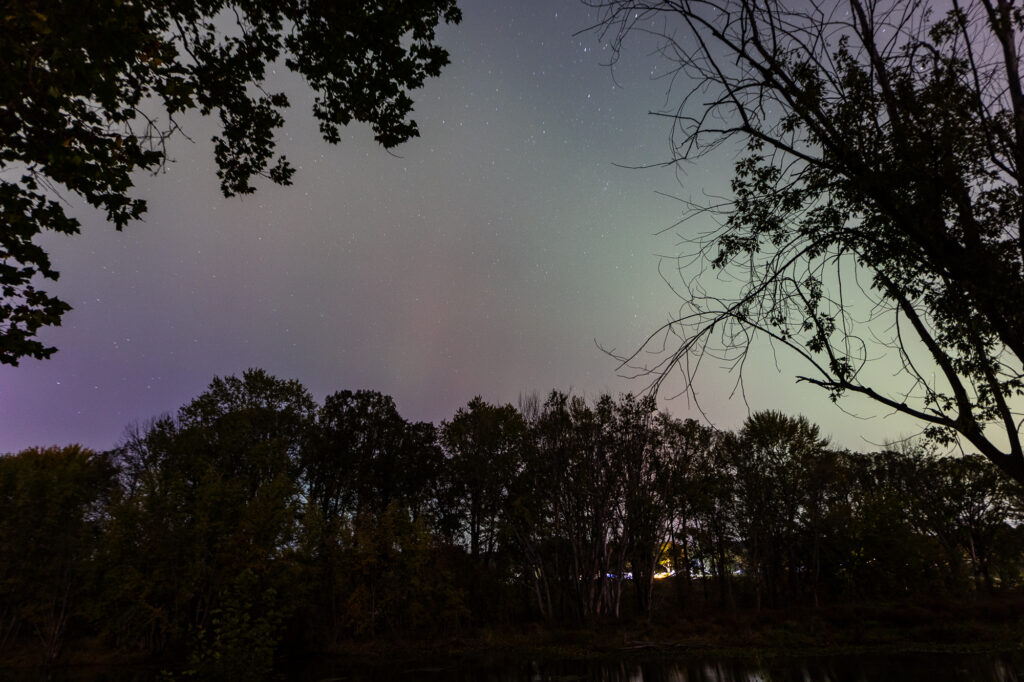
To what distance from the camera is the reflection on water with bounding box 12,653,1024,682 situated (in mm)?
18938

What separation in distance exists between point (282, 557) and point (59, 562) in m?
17.6

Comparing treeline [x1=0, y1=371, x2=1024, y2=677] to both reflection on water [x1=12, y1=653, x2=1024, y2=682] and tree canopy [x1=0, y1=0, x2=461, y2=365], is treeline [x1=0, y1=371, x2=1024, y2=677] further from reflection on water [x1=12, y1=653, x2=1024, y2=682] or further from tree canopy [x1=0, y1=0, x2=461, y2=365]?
tree canopy [x1=0, y1=0, x2=461, y2=365]

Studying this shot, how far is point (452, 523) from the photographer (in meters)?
46.8

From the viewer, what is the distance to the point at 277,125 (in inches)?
359

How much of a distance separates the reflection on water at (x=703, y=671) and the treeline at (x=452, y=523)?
447cm

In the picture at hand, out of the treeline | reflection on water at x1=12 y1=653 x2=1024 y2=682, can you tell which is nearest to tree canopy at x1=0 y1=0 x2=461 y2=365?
reflection on water at x1=12 y1=653 x2=1024 y2=682

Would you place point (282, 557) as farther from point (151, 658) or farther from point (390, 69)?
point (390, 69)

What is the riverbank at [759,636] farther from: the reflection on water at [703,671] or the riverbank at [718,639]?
the reflection on water at [703,671]

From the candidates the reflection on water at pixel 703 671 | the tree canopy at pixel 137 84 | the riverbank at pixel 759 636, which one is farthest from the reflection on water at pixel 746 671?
the tree canopy at pixel 137 84

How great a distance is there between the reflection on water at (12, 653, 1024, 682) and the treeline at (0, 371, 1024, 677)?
14.7 ft

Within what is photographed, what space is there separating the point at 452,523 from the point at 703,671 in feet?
92.5

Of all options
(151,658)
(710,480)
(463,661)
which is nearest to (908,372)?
(463,661)

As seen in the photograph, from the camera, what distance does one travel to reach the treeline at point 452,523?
3147 cm

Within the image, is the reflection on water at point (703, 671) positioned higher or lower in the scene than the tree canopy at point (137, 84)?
lower
